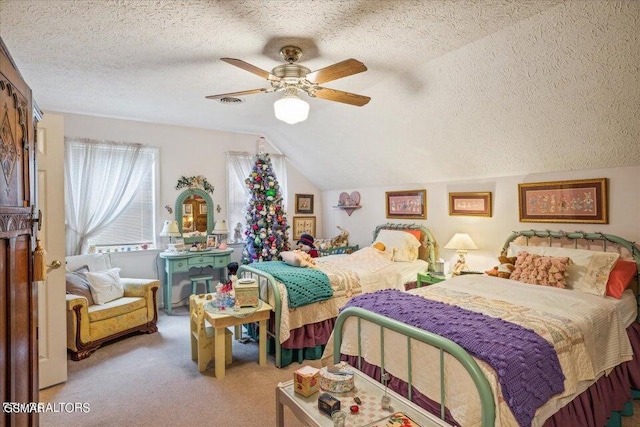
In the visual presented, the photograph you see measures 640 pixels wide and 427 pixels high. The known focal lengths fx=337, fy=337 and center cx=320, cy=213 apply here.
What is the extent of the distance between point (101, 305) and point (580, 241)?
4.95 meters

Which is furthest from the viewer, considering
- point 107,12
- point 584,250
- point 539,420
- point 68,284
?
point 68,284

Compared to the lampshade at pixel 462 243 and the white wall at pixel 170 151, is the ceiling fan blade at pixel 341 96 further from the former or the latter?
the white wall at pixel 170 151

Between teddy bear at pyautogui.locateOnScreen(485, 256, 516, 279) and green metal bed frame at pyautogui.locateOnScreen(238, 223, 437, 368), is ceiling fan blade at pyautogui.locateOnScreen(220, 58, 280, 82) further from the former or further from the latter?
teddy bear at pyautogui.locateOnScreen(485, 256, 516, 279)

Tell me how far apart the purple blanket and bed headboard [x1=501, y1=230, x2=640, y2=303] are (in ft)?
5.77

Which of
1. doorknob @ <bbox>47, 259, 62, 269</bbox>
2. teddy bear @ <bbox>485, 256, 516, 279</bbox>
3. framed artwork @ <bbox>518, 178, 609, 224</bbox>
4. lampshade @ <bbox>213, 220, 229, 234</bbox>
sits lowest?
teddy bear @ <bbox>485, 256, 516, 279</bbox>

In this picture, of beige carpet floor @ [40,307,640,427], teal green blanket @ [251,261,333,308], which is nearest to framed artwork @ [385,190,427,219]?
teal green blanket @ [251,261,333,308]

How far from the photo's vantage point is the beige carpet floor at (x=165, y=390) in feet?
8.03

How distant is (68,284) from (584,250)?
510 cm

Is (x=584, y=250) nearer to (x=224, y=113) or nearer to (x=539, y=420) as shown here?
(x=539, y=420)

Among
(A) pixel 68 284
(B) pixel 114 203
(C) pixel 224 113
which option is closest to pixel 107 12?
(C) pixel 224 113

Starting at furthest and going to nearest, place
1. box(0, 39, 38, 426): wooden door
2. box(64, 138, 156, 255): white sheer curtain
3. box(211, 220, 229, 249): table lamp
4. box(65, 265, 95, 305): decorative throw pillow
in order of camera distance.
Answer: box(211, 220, 229, 249): table lamp
box(64, 138, 156, 255): white sheer curtain
box(65, 265, 95, 305): decorative throw pillow
box(0, 39, 38, 426): wooden door

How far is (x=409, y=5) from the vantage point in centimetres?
206

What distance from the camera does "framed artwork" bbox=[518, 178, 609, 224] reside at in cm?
307

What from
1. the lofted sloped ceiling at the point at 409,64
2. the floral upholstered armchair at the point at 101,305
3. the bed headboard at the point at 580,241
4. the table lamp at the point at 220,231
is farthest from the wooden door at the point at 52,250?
the bed headboard at the point at 580,241
